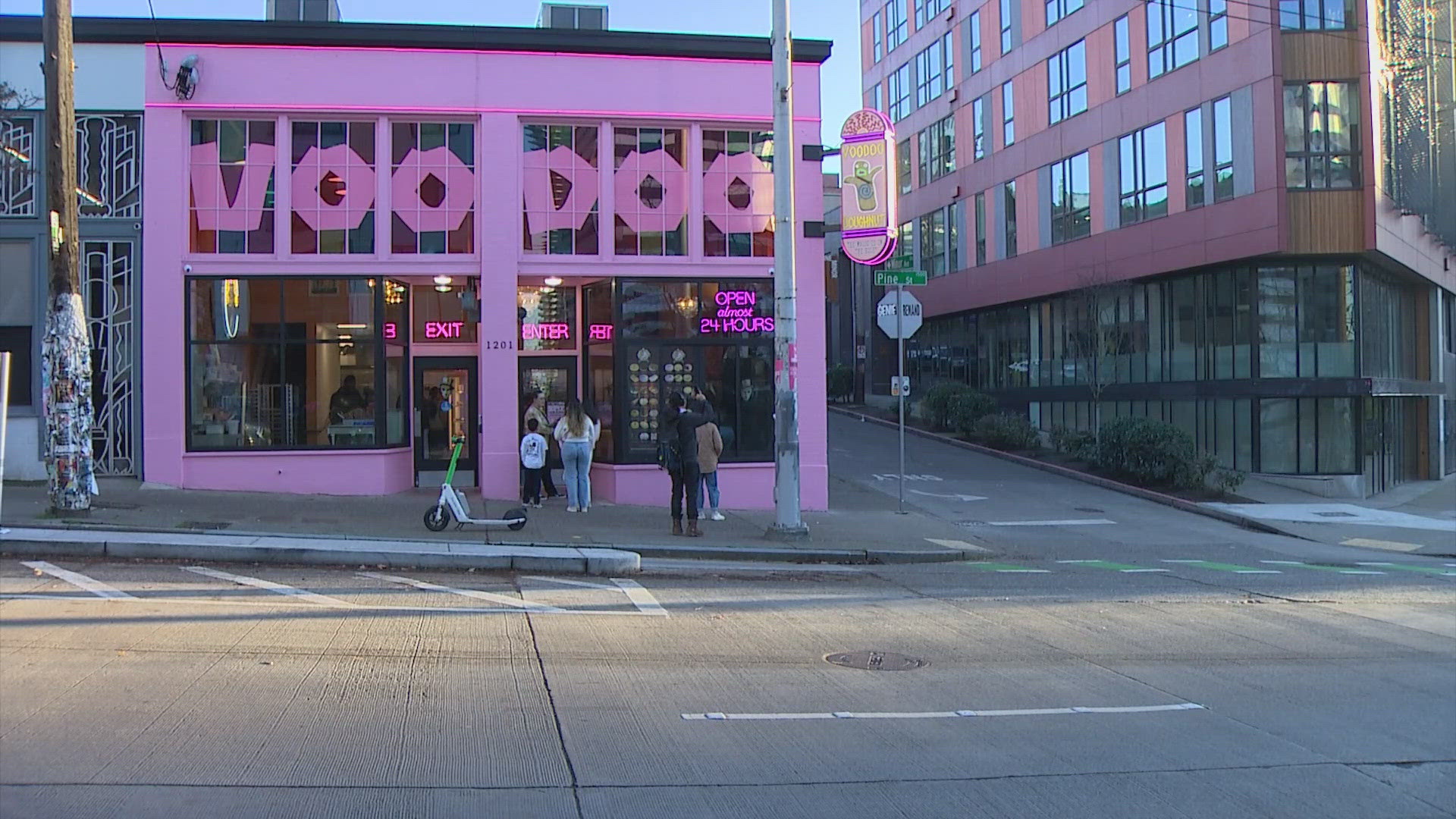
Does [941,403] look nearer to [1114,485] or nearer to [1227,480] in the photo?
[1114,485]

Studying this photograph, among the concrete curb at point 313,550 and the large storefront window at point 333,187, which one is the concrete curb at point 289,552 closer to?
the concrete curb at point 313,550

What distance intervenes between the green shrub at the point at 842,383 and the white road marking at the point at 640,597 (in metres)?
37.9

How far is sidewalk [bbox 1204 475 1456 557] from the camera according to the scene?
61.1 feet

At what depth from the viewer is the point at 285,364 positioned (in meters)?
16.5

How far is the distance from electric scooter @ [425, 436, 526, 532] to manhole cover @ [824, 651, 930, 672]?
6030 mm

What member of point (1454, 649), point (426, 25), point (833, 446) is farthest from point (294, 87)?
point (833, 446)

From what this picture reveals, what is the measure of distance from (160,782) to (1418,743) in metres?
6.61

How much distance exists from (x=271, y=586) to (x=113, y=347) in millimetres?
7986

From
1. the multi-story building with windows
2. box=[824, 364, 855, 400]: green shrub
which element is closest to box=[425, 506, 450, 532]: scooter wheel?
the multi-story building with windows

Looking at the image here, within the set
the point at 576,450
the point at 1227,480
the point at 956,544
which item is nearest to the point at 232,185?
the point at 576,450

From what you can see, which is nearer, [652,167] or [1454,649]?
[1454,649]

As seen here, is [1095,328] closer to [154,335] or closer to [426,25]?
[426,25]

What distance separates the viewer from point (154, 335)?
16156mm

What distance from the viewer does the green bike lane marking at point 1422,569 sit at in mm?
14743
